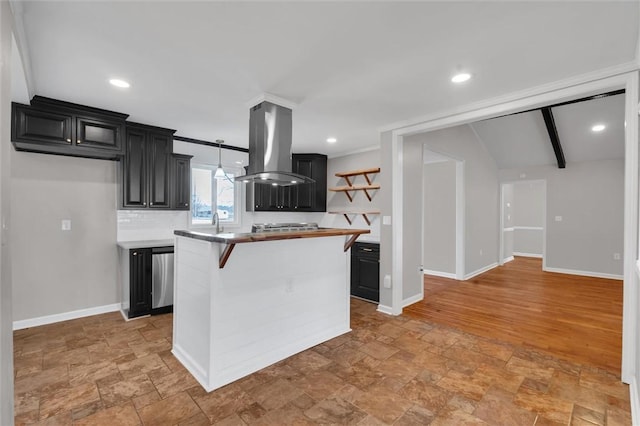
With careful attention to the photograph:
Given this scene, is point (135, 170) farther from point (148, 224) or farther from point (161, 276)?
point (161, 276)

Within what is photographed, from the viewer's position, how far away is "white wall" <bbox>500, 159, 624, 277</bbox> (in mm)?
6098

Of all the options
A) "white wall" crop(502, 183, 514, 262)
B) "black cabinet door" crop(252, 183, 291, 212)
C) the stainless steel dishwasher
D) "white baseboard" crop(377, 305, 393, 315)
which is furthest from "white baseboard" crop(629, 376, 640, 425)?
"white wall" crop(502, 183, 514, 262)

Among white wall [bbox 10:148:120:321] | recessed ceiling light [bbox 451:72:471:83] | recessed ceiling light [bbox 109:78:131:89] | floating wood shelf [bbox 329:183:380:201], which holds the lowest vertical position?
white wall [bbox 10:148:120:321]

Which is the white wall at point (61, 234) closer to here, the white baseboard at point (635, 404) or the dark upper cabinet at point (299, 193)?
the dark upper cabinet at point (299, 193)

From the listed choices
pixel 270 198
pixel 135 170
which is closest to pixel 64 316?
pixel 135 170

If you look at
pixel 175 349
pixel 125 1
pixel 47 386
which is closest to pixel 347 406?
pixel 175 349

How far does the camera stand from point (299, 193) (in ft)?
18.5

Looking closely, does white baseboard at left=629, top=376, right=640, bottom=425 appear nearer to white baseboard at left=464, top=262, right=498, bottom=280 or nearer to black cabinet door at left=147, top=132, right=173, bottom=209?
white baseboard at left=464, top=262, right=498, bottom=280

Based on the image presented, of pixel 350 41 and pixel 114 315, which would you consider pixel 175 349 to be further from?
pixel 350 41

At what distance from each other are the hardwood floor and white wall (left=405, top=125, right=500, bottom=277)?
0.65 metres

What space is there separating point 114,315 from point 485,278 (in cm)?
642

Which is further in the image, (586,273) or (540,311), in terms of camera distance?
(586,273)

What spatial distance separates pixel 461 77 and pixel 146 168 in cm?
386

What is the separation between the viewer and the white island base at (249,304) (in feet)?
7.58
